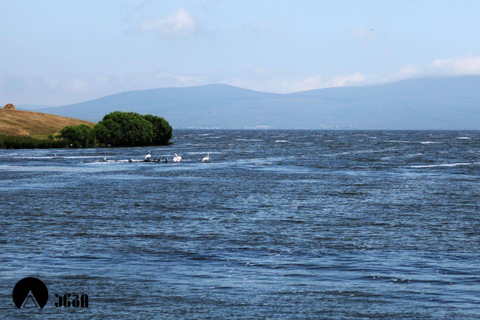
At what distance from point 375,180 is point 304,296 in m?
43.7

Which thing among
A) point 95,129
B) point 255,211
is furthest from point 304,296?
point 95,129

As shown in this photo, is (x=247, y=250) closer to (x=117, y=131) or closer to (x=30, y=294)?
(x=30, y=294)

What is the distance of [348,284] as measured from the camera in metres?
20.2

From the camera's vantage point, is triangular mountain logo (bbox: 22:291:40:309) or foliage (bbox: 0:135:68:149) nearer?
triangular mountain logo (bbox: 22:291:40:309)

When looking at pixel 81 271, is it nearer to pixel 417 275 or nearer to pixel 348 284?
pixel 348 284

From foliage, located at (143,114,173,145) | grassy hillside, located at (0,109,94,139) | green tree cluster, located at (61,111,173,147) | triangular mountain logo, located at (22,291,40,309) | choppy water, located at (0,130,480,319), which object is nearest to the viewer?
triangular mountain logo, located at (22,291,40,309)

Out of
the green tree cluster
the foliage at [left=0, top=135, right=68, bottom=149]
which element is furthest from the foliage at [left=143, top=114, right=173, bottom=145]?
the foliage at [left=0, top=135, right=68, bottom=149]

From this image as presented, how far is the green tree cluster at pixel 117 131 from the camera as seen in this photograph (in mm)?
135250

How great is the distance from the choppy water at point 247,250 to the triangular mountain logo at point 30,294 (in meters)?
0.28

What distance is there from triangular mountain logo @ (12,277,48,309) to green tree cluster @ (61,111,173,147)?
117m

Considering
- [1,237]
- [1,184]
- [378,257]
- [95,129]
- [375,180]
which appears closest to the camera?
[378,257]

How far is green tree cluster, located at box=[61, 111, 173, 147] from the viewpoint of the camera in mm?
135250

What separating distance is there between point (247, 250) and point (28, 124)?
164123mm

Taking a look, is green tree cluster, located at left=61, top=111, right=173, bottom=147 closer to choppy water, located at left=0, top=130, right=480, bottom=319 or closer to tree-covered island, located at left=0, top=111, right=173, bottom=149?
tree-covered island, located at left=0, top=111, right=173, bottom=149
